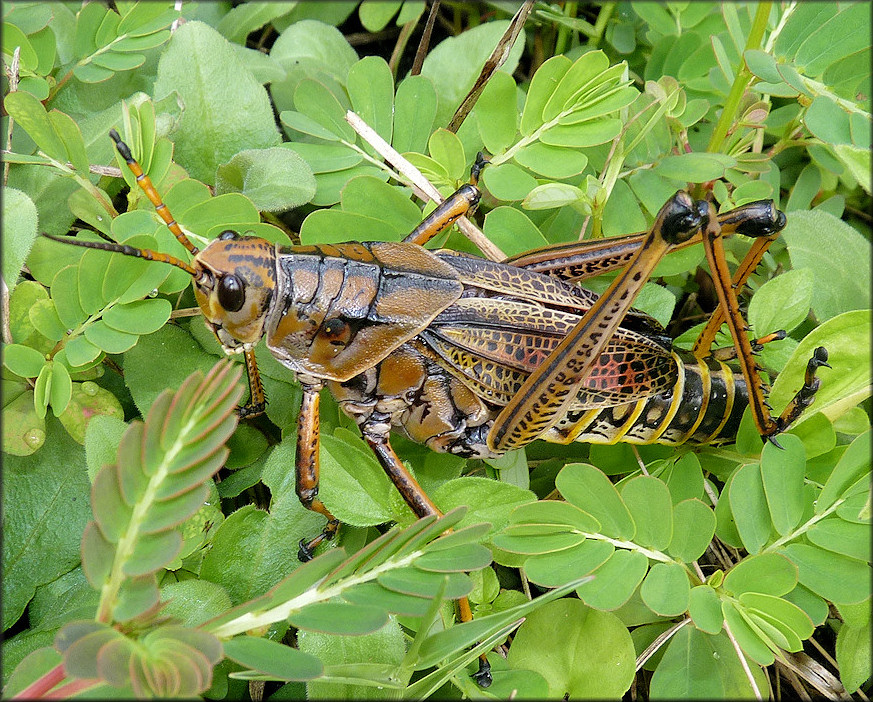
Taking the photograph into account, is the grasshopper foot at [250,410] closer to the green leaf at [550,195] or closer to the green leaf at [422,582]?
the green leaf at [422,582]

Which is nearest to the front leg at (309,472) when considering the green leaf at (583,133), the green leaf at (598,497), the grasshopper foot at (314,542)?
the grasshopper foot at (314,542)

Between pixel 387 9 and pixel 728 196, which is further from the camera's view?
pixel 387 9

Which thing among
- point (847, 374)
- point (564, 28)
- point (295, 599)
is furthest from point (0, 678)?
point (564, 28)

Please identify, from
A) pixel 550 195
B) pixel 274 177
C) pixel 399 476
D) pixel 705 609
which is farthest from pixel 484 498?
pixel 274 177

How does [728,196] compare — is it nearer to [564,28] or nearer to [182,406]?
[564,28]

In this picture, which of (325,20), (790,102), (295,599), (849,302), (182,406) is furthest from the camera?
(325,20)

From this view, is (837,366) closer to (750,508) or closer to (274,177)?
(750,508)
